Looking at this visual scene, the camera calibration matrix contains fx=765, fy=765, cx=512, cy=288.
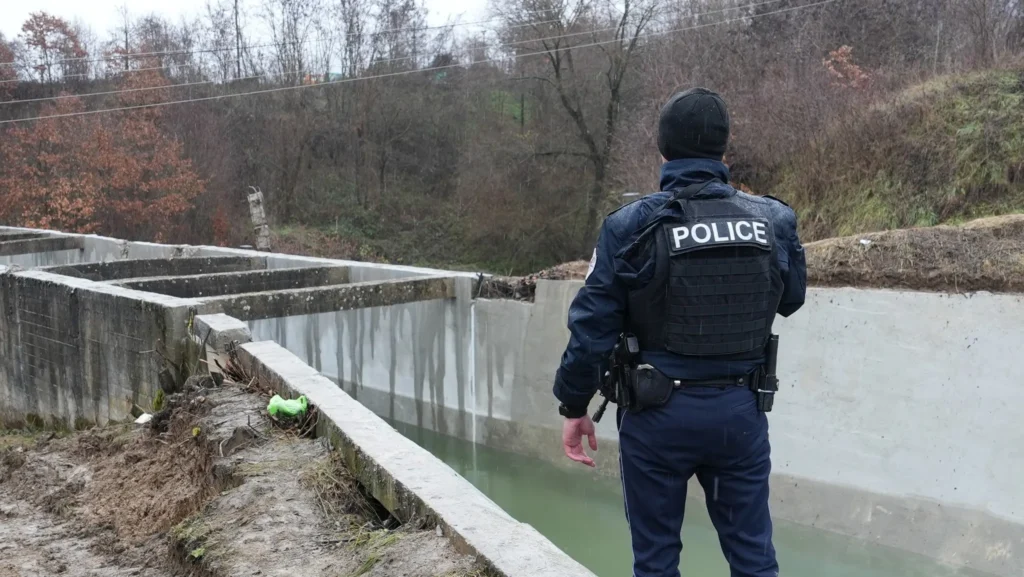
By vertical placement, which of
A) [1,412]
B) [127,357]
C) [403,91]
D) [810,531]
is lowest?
[810,531]

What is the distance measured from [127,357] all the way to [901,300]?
701 cm

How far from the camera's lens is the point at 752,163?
42.1 ft

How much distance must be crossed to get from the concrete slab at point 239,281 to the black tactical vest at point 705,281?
23.7 feet

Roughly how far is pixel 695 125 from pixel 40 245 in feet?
51.0

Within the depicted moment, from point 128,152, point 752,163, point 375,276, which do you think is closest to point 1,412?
point 375,276

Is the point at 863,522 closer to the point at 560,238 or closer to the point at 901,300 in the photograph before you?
the point at 901,300

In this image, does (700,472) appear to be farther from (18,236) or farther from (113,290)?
(18,236)

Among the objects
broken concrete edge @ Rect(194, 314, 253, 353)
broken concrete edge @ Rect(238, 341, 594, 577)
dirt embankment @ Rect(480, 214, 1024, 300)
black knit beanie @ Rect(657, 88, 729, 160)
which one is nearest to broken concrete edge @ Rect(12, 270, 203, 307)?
broken concrete edge @ Rect(194, 314, 253, 353)

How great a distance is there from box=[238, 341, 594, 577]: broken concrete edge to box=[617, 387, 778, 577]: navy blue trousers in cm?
30

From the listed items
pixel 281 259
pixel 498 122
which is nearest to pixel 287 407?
pixel 281 259

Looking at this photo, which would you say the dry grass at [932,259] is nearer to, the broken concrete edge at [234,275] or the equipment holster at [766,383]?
the equipment holster at [766,383]

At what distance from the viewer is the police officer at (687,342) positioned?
8.10ft

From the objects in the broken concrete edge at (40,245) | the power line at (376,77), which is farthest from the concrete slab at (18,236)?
the power line at (376,77)

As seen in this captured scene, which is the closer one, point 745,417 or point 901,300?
point 745,417
